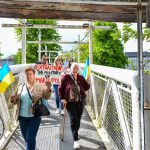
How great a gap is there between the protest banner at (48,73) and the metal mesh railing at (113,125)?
1.22 m

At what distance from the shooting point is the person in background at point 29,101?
529cm

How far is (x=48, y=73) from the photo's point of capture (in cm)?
708

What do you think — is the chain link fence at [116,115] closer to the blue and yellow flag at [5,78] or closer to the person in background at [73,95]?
the person in background at [73,95]

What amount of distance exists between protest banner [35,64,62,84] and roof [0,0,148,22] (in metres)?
3.28

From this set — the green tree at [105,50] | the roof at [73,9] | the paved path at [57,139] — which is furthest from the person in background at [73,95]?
the green tree at [105,50]

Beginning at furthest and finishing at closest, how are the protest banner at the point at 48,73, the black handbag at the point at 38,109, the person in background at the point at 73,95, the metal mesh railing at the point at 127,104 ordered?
the protest banner at the point at 48,73, the person in background at the point at 73,95, the black handbag at the point at 38,109, the metal mesh railing at the point at 127,104

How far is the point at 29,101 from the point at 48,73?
1.85 metres

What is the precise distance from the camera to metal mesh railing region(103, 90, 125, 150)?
5535 millimetres

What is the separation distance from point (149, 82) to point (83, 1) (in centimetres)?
104

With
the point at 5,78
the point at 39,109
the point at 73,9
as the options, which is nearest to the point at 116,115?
the point at 39,109

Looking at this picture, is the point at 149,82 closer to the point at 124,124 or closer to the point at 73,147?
the point at 124,124

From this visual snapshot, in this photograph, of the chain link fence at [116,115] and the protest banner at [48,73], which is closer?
the chain link fence at [116,115]

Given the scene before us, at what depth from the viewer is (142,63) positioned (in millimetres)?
3141

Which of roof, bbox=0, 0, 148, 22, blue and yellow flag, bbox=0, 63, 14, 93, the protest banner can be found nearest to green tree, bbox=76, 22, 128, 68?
the protest banner
